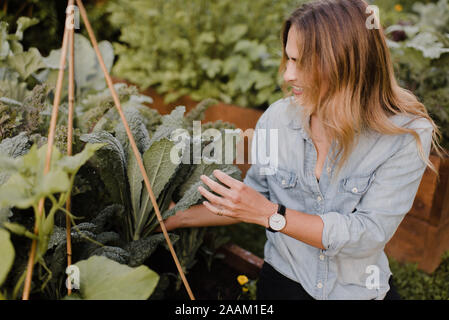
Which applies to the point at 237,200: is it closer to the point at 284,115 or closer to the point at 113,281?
the point at 113,281

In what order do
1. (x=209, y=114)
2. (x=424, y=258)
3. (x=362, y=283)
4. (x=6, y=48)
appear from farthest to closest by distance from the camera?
(x=209, y=114), (x=424, y=258), (x=6, y=48), (x=362, y=283)

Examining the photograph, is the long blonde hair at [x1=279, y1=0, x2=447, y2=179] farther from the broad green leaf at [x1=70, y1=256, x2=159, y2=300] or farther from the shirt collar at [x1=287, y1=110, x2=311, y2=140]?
the broad green leaf at [x1=70, y1=256, x2=159, y2=300]

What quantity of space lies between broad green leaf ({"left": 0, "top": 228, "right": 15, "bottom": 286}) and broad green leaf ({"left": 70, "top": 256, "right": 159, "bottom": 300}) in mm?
153

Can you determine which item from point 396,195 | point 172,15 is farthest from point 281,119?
point 172,15

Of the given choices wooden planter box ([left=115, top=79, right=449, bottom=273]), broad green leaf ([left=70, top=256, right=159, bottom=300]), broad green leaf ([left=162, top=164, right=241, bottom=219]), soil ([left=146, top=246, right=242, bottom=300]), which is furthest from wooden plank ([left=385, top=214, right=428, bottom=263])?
broad green leaf ([left=70, top=256, right=159, bottom=300])

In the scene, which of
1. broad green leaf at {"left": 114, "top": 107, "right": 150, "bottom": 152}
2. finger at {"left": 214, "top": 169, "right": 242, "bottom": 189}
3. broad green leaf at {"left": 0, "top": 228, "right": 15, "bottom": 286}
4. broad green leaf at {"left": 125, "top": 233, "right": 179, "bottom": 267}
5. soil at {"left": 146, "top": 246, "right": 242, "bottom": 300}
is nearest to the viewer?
broad green leaf at {"left": 0, "top": 228, "right": 15, "bottom": 286}

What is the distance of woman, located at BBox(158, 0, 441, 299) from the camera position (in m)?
1.11

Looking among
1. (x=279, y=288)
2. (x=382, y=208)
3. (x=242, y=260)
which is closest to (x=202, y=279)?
(x=242, y=260)

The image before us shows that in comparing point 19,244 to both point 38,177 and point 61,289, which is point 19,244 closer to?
point 61,289

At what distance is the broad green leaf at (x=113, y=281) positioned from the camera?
0.70m

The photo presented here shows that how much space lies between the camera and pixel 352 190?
1248 mm

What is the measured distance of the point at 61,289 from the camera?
1.13 metres

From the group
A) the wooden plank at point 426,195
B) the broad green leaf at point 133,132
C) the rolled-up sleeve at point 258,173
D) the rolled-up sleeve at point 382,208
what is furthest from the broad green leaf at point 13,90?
the wooden plank at point 426,195
